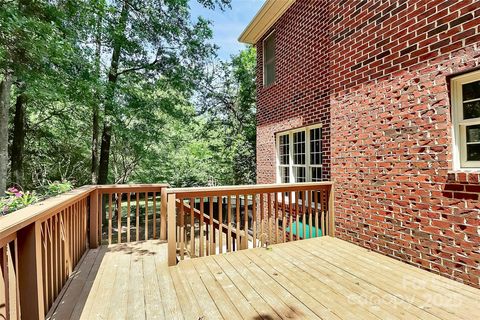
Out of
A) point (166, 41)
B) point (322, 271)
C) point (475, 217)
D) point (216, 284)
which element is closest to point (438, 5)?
point (475, 217)

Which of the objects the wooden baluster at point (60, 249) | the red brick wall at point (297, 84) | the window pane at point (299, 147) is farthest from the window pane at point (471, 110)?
the wooden baluster at point (60, 249)

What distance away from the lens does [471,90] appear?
9.21 ft

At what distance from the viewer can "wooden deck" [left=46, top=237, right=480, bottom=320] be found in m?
2.29

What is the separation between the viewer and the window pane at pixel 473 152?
9.04ft

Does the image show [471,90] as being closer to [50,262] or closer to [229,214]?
[229,214]

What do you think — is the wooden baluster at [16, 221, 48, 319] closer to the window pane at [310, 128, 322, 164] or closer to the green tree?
the window pane at [310, 128, 322, 164]

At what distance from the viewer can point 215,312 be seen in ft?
7.54

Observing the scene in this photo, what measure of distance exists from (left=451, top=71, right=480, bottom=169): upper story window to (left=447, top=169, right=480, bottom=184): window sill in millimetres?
121

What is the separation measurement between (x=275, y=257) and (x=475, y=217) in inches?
90.1

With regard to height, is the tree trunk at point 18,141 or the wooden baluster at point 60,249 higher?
the tree trunk at point 18,141

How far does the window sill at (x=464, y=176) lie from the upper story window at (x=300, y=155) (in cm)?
272

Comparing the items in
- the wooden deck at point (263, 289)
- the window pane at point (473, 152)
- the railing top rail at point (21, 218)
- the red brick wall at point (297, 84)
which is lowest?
the wooden deck at point (263, 289)

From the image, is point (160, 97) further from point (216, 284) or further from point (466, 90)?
point (466, 90)

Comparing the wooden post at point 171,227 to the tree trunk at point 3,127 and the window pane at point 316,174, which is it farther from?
the tree trunk at point 3,127
